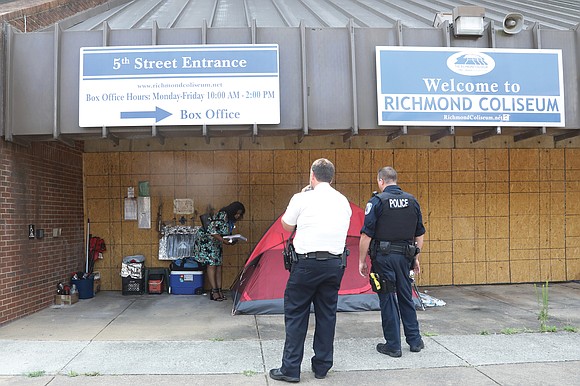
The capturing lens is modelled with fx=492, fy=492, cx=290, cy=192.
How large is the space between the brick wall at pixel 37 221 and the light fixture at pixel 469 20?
6.48 metres

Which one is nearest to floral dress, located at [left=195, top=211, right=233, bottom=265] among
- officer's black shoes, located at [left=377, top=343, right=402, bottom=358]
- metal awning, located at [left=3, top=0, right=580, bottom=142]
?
metal awning, located at [left=3, top=0, right=580, bottom=142]

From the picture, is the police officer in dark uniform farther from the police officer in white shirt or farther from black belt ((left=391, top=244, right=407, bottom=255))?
the police officer in white shirt

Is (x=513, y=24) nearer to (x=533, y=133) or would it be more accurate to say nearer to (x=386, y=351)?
(x=533, y=133)

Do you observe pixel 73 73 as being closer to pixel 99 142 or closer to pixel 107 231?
pixel 99 142

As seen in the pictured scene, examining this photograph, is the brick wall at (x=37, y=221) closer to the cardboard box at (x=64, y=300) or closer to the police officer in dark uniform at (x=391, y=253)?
the cardboard box at (x=64, y=300)

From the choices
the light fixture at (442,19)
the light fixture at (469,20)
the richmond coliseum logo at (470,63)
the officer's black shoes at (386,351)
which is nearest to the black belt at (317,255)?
the officer's black shoes at (386,351)

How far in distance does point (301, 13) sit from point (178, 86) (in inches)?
146

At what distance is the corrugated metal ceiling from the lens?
26.9 feet

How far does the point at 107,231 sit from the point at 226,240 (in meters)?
2.56

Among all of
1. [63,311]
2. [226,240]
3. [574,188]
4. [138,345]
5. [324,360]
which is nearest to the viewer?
[324,360]

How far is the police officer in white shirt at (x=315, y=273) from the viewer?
4305 mm

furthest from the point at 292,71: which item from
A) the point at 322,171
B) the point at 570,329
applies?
the point at 570,329

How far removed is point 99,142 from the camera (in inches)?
361

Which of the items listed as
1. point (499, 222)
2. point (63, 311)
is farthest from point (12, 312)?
point (499, 222)
